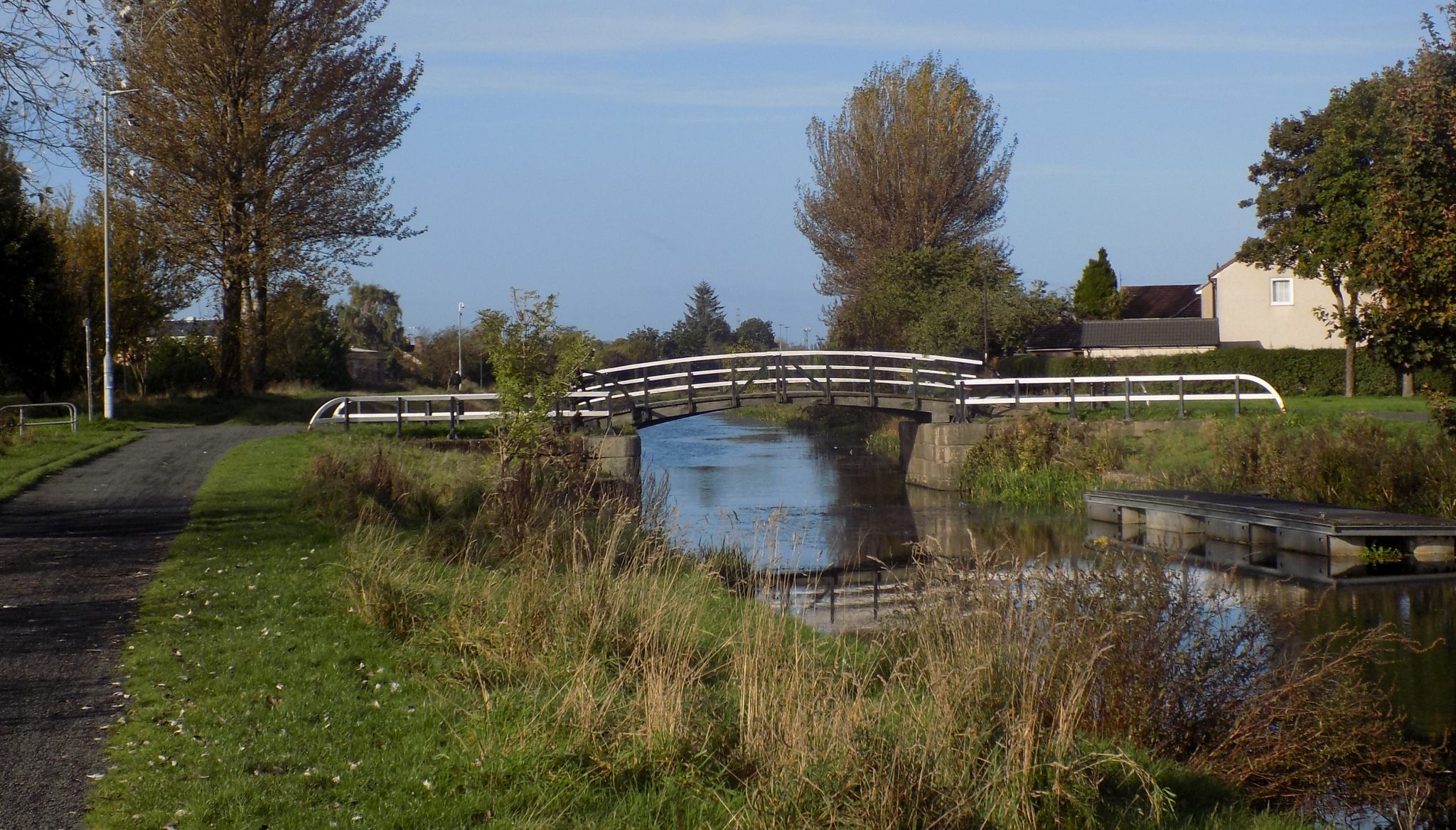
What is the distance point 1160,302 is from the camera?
226 feet

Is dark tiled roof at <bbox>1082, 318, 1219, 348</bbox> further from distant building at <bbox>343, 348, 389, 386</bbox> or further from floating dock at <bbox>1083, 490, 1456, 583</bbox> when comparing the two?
distant building at <bbox>343, 348, 389, 386</bbox>

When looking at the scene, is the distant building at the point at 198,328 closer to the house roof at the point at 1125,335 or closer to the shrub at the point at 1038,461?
the shrub at the point at 1038,461

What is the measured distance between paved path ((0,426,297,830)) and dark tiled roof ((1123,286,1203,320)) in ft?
183

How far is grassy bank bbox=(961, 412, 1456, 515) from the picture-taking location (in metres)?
18.0

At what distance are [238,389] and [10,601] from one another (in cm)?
2520

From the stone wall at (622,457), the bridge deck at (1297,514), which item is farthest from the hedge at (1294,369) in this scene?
the stone wall at (622,457)

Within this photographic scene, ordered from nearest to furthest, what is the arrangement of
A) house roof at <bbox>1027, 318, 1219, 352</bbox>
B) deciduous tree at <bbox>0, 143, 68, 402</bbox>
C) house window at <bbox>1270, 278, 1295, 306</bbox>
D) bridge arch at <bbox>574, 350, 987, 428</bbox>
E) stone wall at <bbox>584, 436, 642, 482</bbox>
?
stone wall at <bbox>584, 436, 642, 482</bbox>, bridge arch at <bbox>574, 350, 987, 428</bbox>, deciduous tree at <bbox>0, 143, 68, 402</bbox>, house window at <bbox>1270, 278, 1295, 306</bbox>, house roof at <bbox>1027, 318, 1219, 352</bbox>

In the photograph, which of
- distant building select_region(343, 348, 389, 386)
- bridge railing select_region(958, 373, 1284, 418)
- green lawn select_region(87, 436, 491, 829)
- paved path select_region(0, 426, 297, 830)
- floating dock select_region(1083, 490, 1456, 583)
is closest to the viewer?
green lawn select_region(87, 436, 491, 829)

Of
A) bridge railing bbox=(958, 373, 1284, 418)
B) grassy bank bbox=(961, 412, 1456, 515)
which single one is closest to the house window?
bridge railing bbox=(958, 373, 1284, 418)

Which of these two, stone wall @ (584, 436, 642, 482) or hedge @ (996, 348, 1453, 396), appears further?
hedge @ (996, 348, 1453, 396)

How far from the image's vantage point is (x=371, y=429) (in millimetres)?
24734

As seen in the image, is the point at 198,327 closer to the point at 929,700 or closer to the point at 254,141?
the point at 254,141

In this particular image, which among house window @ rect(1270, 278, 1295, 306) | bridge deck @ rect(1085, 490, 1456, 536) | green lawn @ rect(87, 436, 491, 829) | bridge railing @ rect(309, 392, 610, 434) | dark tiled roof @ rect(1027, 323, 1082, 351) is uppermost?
house window @ rect(1270, 278, 1295, 306)

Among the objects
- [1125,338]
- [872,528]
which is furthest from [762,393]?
[1125,338]
